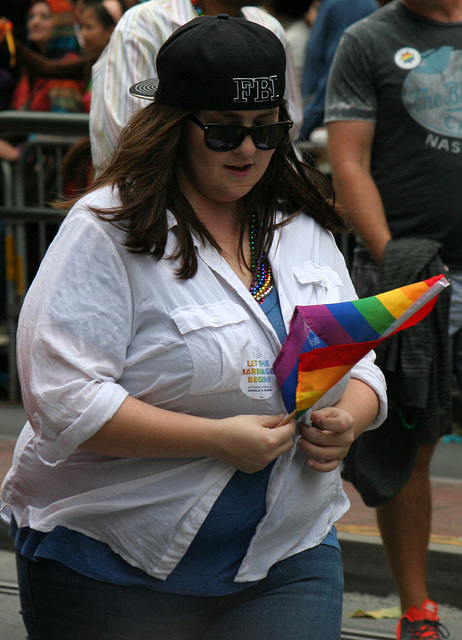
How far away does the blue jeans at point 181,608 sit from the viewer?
218 cm

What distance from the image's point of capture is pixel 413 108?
3662 millimetres

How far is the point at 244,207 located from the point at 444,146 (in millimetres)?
1463

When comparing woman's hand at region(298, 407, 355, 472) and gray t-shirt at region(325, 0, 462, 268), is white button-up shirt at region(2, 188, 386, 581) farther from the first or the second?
gray t-shirt at region(325, 0, 462, 268)

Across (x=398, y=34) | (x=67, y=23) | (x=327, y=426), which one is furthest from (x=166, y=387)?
(x=67, y=23)

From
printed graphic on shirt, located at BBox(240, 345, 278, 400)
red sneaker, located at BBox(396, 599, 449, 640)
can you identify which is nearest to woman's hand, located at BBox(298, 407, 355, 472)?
printed graphic on shirt, located at BBox(240, 345, 278, 400)

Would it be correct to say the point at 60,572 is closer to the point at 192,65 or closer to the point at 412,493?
the point at 192,65

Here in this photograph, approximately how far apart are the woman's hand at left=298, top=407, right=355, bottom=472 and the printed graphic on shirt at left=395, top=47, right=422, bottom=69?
1801mm

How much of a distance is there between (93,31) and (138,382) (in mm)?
5414

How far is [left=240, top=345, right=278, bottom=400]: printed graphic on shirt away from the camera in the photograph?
2129mm

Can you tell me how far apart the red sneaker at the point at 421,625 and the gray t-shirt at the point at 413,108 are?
116 centimetres

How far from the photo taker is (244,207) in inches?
95.0

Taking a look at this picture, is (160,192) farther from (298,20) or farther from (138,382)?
(298,20)

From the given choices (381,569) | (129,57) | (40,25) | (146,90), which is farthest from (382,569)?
(40,25)

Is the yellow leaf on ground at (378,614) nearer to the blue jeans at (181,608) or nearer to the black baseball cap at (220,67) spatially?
the blue jeans at (181,608)
